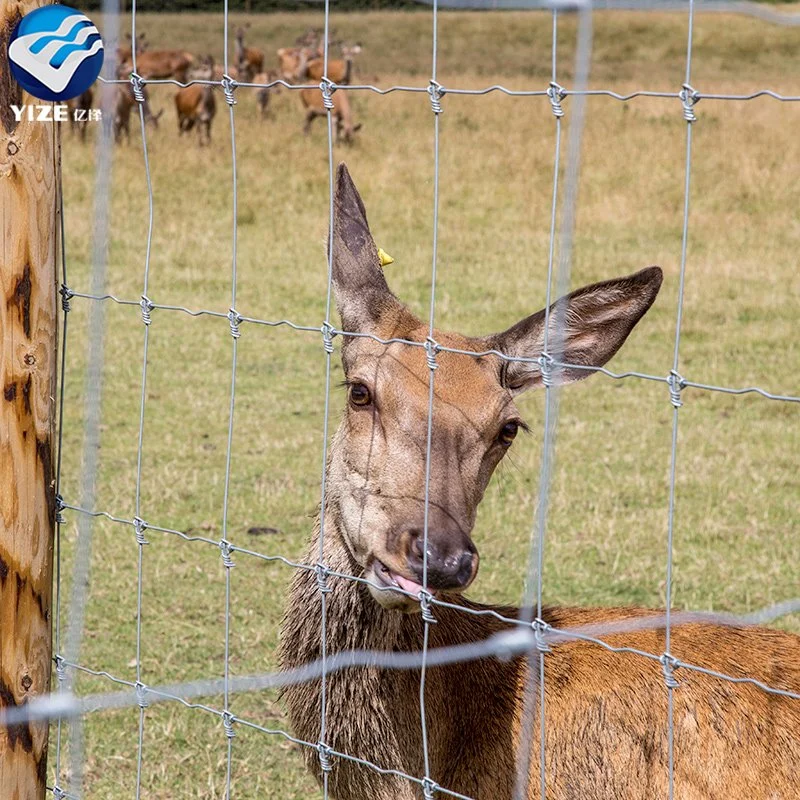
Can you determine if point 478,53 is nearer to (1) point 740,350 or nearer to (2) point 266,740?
(1) point 740,350

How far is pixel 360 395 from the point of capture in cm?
302

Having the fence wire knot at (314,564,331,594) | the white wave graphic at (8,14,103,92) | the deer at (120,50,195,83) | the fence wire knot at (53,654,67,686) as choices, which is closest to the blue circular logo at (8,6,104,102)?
the white wave graphic at (8,14,103,92)

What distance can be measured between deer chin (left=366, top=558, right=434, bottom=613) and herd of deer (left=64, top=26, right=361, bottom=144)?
42.3ft

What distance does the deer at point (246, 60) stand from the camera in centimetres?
2767

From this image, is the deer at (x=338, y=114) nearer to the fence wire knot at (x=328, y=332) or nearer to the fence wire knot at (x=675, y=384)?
the fence wire knot at (x=328, y=332)

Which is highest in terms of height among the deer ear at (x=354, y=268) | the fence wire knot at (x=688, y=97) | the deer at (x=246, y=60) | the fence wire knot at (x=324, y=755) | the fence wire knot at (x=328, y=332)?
the deer at (x=246, y=60)

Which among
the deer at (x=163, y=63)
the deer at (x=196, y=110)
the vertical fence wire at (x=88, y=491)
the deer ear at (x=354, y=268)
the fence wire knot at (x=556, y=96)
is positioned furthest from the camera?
the deer at (x=163, y=63)

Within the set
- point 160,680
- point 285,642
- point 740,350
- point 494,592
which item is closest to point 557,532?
point 494,592

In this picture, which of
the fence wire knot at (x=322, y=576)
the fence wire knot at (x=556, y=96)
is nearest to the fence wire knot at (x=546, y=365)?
the fence wire knot at (x=556, y=96)

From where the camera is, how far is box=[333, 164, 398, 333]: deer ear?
126 inches

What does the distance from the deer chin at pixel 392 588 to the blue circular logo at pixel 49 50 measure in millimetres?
1227

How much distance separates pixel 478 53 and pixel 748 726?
106 feet

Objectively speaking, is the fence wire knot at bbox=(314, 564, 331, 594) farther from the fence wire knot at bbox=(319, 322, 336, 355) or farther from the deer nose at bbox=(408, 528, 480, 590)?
the fence wire knot at bbox=(319, 322, 336, 355)

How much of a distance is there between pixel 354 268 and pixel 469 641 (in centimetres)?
94
